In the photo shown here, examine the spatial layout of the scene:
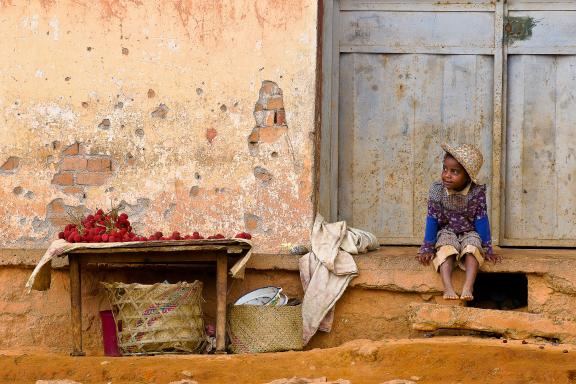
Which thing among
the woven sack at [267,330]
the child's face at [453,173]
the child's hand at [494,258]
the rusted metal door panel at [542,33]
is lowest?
the woven sack at [267,330]

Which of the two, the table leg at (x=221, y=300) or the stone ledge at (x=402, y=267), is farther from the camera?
the stone ledge at (x=402, y=267)

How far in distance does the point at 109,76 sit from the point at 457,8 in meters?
2.22

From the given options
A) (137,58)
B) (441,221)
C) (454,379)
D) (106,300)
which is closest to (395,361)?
(454,379)

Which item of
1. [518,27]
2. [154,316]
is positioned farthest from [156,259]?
[518,27]

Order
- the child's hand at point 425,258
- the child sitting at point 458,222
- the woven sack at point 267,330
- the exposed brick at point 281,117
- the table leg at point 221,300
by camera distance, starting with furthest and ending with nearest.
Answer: the exposed brick at point 281,117
the child's hand at point 425,258
the child sitting at point 458,222
the woven sack at point 267,330
the table leg at point 221,300

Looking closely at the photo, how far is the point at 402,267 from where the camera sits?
6605 mm

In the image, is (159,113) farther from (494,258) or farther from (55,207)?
(494,258)

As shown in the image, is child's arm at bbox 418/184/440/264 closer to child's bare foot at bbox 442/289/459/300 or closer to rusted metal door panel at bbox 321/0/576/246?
child's bare foot at bbox 442/289/459/300

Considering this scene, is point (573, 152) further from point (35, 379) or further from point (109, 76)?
point (35, 379)

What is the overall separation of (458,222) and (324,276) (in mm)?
821

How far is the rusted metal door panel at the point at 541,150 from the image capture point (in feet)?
24.1

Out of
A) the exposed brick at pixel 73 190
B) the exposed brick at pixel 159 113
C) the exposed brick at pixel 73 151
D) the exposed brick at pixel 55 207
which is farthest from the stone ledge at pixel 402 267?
the exposed brick at pixel 159 113

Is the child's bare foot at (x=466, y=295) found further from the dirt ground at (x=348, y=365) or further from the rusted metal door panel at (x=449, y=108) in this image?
the rusted metal door panel at (x=449, y=108)

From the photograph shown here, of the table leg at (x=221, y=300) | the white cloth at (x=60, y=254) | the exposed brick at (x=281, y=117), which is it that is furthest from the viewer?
the exposed brick at (x=281, y=117)
